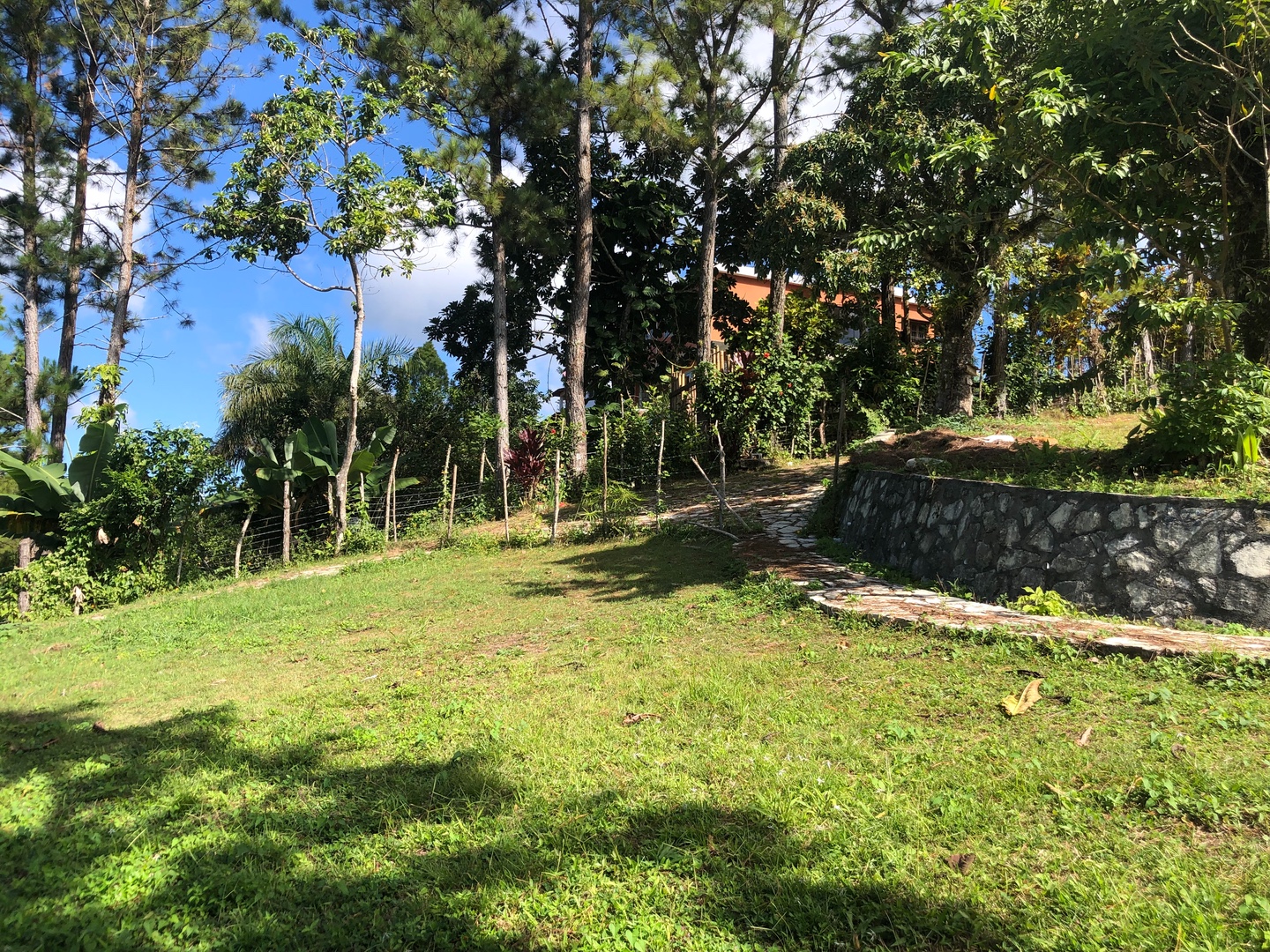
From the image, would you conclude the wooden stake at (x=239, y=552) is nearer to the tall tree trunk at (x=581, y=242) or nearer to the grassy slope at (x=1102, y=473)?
the tall tree trunk at (x=581, y=242)

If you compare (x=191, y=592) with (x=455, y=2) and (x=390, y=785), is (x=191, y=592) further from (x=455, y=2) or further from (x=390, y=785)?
(x=455, y=2)

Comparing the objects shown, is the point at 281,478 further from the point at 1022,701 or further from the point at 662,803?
the point at 1022,701

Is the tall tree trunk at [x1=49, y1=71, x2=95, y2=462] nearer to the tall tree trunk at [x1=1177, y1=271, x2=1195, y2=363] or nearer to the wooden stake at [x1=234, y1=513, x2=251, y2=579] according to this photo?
the wooden stake at [x1=234, y1=513, x2=251, y2=579]

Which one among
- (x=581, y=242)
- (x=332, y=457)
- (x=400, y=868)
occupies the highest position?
(x=581, y=242)

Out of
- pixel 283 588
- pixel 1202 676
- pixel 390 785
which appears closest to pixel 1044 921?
pixel 1202 676

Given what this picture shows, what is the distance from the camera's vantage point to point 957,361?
15.4 metres

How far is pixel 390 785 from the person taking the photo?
Answer: 154 inches

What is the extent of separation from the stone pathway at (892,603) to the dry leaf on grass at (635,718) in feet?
7.61

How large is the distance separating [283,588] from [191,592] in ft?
6.96

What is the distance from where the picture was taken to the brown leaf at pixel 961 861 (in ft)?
9.35

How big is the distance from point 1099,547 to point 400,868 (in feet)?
17.6

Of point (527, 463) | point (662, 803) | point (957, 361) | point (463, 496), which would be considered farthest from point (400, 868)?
point (957, 361)

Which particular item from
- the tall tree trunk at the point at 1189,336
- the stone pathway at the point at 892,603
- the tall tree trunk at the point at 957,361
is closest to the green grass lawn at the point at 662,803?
the stone pathway at the point at 892,603

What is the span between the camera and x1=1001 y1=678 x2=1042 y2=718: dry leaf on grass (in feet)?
13.7
